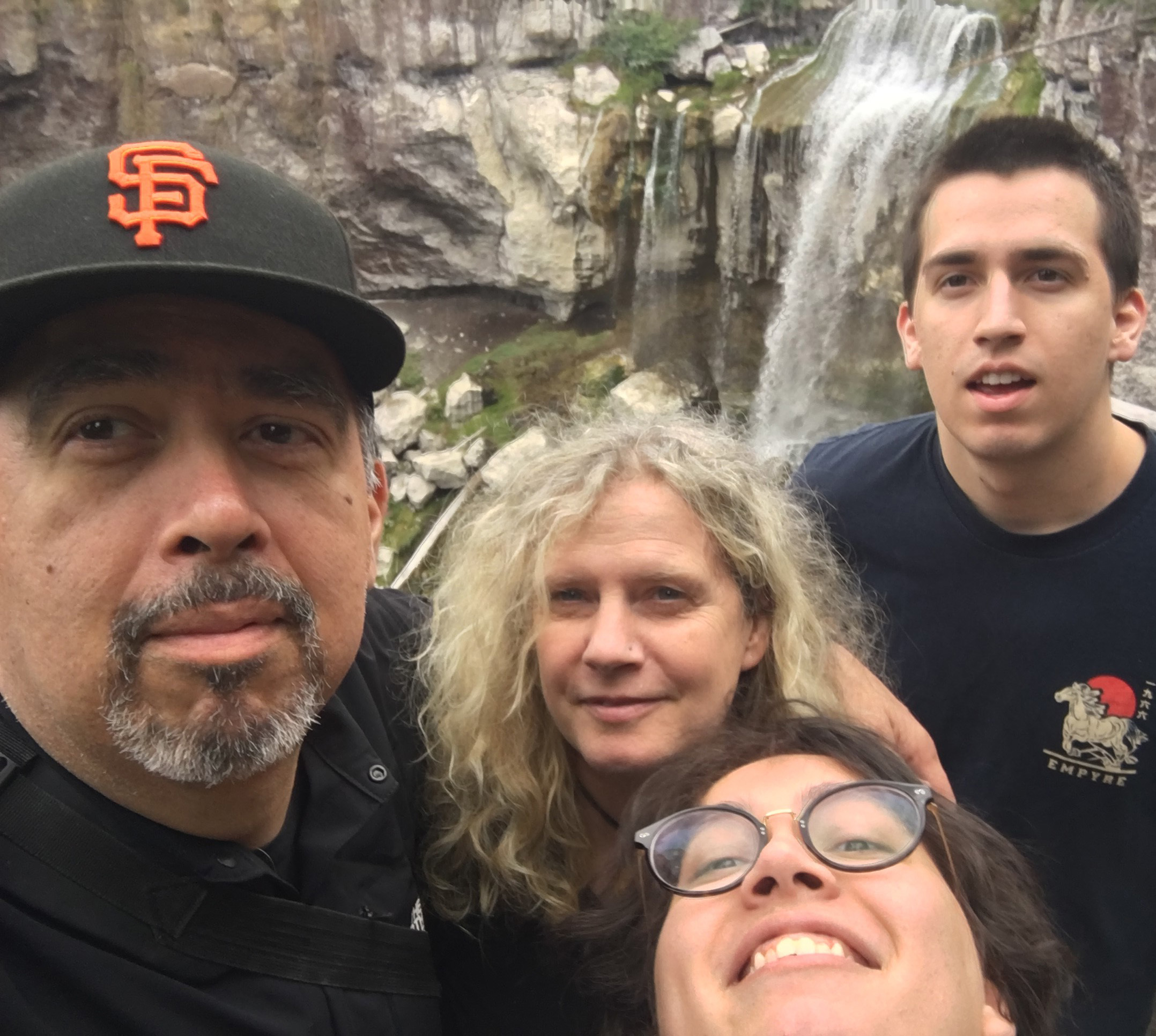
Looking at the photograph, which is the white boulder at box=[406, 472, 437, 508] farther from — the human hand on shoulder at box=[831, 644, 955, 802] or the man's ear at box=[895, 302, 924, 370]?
the human hand on shoulder at box=[831, 644, 955, 802]

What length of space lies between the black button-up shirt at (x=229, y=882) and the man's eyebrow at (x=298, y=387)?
2.31 feet

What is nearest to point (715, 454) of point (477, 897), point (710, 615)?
point (710, 615)

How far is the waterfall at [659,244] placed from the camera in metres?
13.1

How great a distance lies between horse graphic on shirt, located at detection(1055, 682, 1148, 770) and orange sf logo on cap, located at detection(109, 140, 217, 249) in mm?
2274

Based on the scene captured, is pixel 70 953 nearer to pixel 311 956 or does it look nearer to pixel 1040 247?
pixel 311 956

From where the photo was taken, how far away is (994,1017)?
156 centimetres

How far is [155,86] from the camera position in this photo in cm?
1489

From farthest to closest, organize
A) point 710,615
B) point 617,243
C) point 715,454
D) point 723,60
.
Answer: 1. point 617,243
2. point 723,60
3. point 715,454
4. point 710,615

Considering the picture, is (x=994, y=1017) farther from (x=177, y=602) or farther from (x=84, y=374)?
(x=84, y=374)

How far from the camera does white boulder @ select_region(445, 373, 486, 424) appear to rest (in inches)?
533

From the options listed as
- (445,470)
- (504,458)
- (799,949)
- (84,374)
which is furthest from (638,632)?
(445,470)

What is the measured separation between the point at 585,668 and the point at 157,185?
1225 millimetres

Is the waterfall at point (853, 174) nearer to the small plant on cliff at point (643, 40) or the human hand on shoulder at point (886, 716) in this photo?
the small plant on cliff at point (643, 40)

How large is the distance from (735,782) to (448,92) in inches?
585
